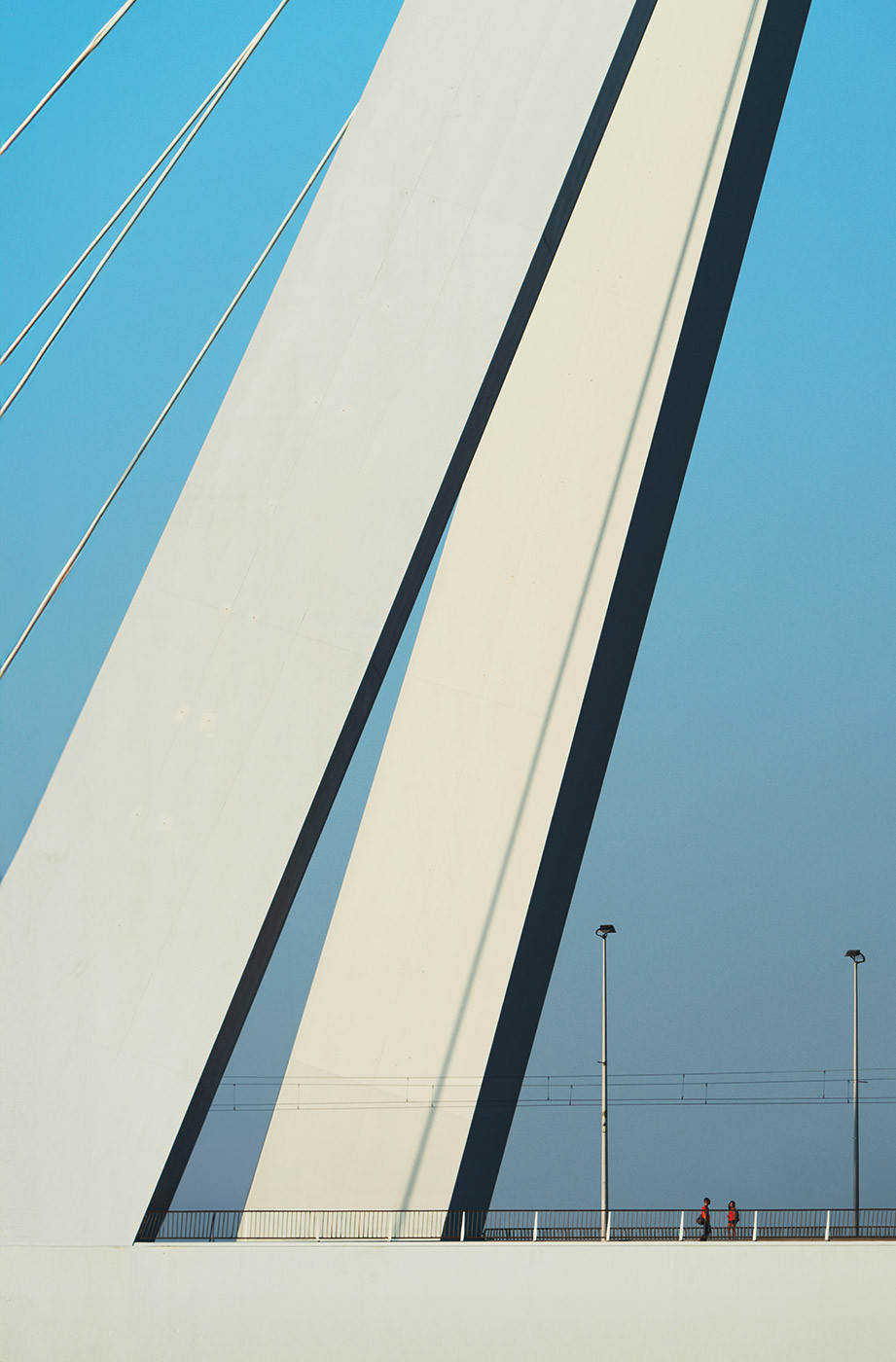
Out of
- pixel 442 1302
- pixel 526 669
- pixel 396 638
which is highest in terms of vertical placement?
pixel 526 669

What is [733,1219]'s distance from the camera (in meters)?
12.0

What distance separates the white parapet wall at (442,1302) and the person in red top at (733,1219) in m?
1.26

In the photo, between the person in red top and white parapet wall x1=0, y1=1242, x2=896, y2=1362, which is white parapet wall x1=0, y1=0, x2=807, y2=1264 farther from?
the person in red top

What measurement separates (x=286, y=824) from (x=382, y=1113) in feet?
16.5

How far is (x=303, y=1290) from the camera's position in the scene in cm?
1013

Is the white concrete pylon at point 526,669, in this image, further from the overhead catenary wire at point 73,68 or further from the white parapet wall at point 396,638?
the overhead catenary wire at point 73,68

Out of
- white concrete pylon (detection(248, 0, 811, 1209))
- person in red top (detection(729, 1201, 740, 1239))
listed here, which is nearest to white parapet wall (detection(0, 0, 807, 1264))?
white concrete pylon (detection(248, 0, 811, 1209))

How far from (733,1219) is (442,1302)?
2.86 metres

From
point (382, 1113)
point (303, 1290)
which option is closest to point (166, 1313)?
point (303, 1290)

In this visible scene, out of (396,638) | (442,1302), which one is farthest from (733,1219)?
(396,638)

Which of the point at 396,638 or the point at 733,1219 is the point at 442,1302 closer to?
the point at 733,1219

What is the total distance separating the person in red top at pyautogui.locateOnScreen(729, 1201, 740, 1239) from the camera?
1136 centimetres

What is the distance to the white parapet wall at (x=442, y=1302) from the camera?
999cm

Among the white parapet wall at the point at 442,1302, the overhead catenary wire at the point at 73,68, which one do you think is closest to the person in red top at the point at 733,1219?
the white parapet wall at the point at 442,1302
